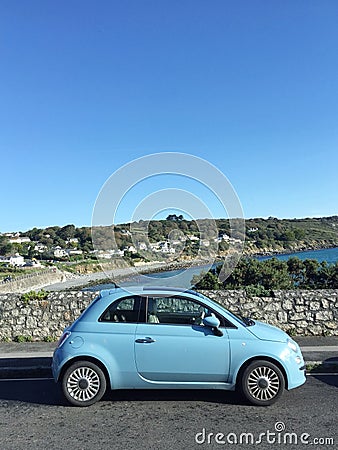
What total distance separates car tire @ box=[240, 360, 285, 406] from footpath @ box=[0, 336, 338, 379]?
2211 millimetres

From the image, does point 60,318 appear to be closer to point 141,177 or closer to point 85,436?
point 141,177

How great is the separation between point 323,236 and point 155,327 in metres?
68.5

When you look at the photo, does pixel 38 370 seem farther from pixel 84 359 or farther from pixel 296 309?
pixel 296 309

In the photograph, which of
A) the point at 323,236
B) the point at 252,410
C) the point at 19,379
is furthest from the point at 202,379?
the point at 323,236

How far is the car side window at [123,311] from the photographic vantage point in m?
5.67

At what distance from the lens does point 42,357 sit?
816 centimetres

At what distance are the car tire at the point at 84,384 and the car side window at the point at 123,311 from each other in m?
0.67

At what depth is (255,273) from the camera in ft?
53.9

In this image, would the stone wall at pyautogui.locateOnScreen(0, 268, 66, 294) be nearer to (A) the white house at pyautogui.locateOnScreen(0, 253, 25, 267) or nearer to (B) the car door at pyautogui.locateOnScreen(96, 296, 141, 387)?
(A) the white house at pyautogui.locateOnScreen(0, 253, 25, 267)

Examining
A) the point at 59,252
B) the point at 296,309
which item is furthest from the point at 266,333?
the point at 59,252

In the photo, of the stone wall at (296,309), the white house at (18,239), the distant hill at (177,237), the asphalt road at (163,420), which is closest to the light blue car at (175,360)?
the asphalt road at (163,420)

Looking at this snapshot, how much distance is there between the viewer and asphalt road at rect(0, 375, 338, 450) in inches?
169

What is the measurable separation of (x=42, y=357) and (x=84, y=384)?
3.16m

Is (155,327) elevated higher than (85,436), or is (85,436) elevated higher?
(155,327)
